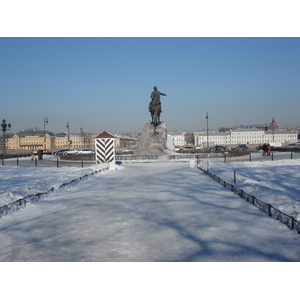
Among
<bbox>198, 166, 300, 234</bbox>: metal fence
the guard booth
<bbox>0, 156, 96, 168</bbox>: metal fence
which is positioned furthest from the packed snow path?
<bbox>0, 156, 96, 168</bbox>: metal fence

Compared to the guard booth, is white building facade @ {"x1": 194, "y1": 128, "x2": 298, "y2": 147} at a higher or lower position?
higher

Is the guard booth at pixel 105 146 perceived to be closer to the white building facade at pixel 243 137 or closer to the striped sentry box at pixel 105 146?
the striped sentry box at pixel 105 146

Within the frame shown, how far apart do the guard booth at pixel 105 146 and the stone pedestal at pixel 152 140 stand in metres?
9.88

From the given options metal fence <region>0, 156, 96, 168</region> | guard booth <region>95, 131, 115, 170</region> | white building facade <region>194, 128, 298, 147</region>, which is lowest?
metal fence <region>0, 156, 96, 168</region>

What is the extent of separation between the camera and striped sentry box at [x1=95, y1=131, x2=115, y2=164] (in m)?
21.4

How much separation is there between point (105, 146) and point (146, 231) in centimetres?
1565

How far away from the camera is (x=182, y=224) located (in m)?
6.64

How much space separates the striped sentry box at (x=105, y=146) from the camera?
21.4m

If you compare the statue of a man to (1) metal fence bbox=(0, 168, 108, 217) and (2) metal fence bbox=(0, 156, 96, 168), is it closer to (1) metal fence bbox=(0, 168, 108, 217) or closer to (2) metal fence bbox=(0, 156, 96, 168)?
(2) metal fence bbox=(0, 156, 96, 168)

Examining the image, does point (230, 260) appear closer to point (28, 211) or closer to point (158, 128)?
point (28, 211)

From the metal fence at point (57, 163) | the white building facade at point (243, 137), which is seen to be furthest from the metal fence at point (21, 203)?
the white building facade at point (243, 137)

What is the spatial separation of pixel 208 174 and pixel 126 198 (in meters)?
6.81

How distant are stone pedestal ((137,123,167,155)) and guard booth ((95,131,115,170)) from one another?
Answer: 9.88m

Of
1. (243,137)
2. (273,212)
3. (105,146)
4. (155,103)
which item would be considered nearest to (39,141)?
(243,137)
